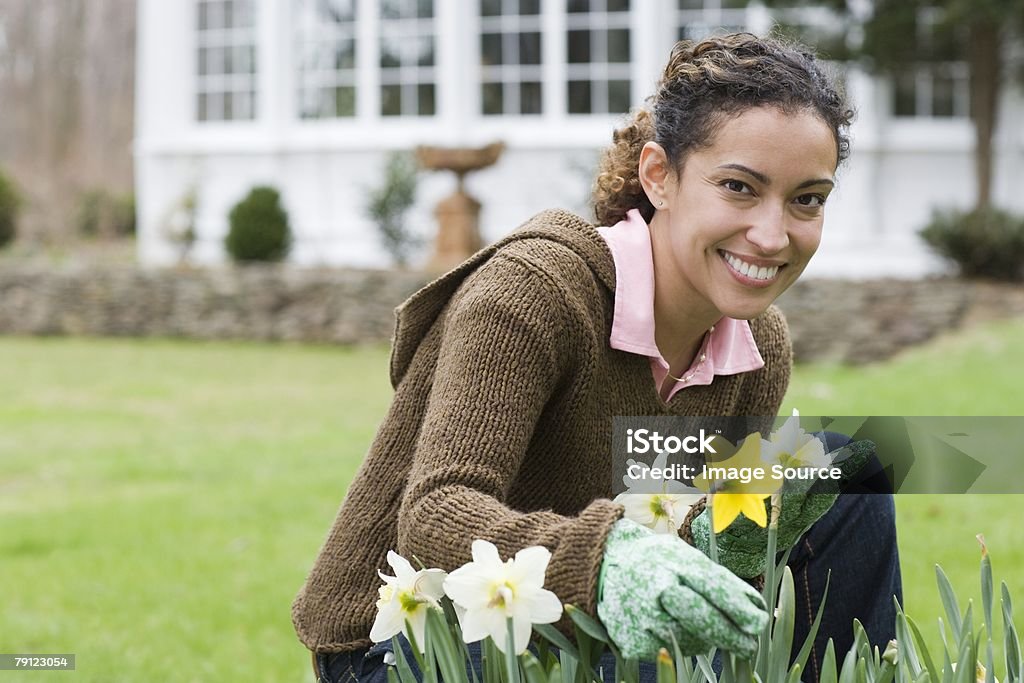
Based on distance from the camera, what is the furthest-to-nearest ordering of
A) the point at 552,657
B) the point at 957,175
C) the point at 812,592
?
1. the point at 957,175
2. the point at 812,592
3. the point at 552,657

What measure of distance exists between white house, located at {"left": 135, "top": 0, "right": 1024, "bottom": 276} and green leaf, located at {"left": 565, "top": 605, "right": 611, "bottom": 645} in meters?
9.92

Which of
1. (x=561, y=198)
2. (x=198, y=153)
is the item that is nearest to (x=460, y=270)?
(x=561, y=198)

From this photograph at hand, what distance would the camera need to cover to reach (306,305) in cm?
1036

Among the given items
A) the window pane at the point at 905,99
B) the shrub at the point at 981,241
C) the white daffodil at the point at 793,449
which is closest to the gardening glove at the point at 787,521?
the white daffodil at the point at 793,449

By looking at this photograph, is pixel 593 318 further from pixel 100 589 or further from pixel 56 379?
pixel 56 379

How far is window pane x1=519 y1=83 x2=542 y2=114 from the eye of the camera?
11.7 meters

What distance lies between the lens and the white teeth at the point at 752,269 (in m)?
1.57

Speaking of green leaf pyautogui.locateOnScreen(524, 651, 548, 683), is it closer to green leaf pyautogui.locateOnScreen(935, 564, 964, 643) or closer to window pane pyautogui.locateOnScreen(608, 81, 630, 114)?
green leaf pyautogui.locateOnScreen(935, 564, 964, 643)

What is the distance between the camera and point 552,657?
4.06ft

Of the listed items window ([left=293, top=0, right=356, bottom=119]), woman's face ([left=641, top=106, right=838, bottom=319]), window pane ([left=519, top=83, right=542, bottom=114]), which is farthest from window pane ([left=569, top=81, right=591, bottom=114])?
woman's face ([left=641, top=106, right=838, bottom=319])

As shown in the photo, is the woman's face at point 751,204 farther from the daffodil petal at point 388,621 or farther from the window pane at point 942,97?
the window pane at point 942,97

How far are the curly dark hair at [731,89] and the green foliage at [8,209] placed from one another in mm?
11977

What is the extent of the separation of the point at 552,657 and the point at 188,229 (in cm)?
1077

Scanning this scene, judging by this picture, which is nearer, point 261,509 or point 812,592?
point 812,592
